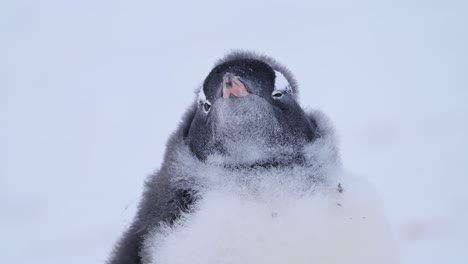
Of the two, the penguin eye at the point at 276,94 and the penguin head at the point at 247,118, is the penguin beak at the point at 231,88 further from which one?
the penguin eye at the point at 276,94

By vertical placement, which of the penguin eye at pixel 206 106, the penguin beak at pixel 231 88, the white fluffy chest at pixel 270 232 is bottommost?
the white fluffy chest at pixel 270 232

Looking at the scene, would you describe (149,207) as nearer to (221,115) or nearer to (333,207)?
(221,115)

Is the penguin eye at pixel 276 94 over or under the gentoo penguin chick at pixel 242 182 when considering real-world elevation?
over

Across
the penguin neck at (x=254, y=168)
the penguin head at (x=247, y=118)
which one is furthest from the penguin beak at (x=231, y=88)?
the penguin neck at (x=254, y=168)

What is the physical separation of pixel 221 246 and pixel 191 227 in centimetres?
13

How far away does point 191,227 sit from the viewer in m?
1.95

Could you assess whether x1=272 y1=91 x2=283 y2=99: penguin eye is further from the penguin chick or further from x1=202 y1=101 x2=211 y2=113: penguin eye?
x1=202 y1=101 x2=211 y2=113: penguin eye

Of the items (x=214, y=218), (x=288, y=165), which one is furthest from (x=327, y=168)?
(x=214, y=218)

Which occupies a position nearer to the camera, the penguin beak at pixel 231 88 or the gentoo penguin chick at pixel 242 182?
the gentoo penguin chick at pixel 242 182

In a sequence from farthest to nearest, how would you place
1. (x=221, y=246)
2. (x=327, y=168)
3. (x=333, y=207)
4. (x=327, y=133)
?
(x=327, y=133) → (x=327, y=168) → (x=333, y=207) → (x=221, y=246)

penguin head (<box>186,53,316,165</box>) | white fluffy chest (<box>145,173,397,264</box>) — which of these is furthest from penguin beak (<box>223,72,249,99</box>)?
white fluffy chest (<box>145,173,397,264</box>)

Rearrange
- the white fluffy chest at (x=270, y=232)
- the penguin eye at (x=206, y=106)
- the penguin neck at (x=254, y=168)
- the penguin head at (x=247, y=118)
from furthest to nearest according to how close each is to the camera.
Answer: the penguin eye at (x=206, y=106) → the penguin head at (x=247, y=118) → the penguin neck at (x=254, y=168) → the white fluffy chest at (x=270, y=232)

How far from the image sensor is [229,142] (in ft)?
7.16

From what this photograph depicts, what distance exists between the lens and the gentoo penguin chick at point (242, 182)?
1.90 metres
